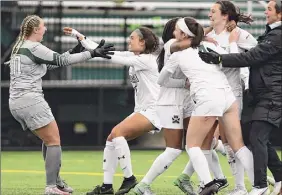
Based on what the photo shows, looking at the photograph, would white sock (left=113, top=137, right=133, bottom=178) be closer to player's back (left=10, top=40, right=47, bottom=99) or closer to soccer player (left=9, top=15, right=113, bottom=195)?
soccer player (left=9, top=15, right=113, bottom=195)

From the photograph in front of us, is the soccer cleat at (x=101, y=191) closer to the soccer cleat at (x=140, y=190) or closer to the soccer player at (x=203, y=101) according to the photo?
the soccer cleat at (x=140, y=190)

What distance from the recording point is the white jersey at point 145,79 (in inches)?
378

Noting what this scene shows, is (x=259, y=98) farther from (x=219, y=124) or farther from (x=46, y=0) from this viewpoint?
(x=46, y=0)

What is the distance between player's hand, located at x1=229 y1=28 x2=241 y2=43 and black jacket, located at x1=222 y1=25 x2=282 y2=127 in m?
0.45

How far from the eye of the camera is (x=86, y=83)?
17.1m

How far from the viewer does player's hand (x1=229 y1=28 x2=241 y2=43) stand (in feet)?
30.3

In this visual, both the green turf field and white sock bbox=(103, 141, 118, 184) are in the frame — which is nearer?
white sock bbox=(103, 141, 118, 184)

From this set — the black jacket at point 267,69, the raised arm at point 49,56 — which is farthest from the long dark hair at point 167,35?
the black jacket at point 267,69

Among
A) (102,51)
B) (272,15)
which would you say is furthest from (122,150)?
(272,15)

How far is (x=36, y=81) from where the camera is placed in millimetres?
9320

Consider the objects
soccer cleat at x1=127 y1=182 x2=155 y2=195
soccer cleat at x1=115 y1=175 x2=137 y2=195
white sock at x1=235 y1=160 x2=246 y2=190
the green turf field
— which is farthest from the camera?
the green turf field

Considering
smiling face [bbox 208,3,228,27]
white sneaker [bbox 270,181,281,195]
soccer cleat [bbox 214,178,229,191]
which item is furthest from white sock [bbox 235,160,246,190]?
smiling face [bbox 208,3,228,27]

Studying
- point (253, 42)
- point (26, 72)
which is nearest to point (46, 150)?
point (26, 72)

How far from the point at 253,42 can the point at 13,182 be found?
3457 millimetres
